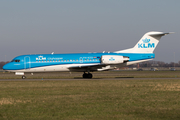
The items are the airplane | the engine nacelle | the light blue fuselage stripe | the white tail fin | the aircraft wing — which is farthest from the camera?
the white tail fin

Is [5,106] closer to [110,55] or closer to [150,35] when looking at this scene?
[110,55]

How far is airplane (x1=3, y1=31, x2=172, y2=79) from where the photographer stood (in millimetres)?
36969

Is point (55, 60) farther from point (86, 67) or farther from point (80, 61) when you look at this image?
point (86, 67)

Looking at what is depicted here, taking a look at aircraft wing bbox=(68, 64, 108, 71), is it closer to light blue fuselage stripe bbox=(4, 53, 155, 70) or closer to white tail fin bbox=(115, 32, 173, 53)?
light blue fuselage stripe bbox=(4, 53, 155, 70)

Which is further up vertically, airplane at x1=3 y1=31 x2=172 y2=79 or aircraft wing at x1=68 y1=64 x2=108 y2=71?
airplane at x1=3 y1=31 x2=172 y2=79

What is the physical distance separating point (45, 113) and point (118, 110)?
329 centimetres

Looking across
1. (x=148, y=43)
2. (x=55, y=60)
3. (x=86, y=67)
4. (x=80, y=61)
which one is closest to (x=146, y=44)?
(x=148, y=43)

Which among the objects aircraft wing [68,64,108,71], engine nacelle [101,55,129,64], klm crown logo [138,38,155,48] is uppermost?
klm crown logo [138,38,155,48]

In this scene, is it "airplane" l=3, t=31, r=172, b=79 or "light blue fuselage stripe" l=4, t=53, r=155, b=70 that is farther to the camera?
"light blue fuselage stripe" l=4, t=53, r=155, b=70

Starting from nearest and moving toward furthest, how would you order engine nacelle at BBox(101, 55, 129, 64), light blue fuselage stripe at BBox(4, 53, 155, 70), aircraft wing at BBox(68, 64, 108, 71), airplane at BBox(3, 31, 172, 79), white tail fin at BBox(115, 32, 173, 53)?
aircraft wing at BBox(68, 64, 108, 71)
engine nacelle at BBox(101, 55, 129, 64)
airplane at BBox(3, 31, 172, 79)
light blue fuselage stripe at BBox(4, 53, 155, 70)
white tail fin at BBox(115, 32, 173, 53)

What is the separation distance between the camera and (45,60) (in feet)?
123

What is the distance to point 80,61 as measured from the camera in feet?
123

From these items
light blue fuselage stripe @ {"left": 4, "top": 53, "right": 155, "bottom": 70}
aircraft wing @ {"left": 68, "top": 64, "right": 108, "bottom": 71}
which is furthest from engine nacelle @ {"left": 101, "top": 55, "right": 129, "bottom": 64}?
light blue fuselage stripe @ {"left": 4, "top": 53, "right": 155, "bottom": 70}

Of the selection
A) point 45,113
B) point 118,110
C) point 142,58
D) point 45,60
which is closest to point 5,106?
point 45,113
